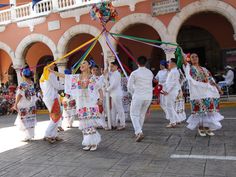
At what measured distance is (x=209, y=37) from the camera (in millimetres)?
16359

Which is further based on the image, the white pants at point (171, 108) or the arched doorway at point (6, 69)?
the arched doorway at point (6, 69)

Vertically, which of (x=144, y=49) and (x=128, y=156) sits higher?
(x=144, y=49)

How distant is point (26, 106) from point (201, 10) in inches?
327

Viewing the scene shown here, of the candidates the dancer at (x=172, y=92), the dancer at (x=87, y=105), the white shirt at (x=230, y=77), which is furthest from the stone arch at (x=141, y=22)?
the dancer at (x=87, y=105)

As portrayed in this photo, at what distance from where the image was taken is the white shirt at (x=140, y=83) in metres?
6.64

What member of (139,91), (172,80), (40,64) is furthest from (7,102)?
(139,91)

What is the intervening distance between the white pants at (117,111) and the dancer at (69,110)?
4.24ft

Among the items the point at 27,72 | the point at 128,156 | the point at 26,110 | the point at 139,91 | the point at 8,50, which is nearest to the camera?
the point at 128,156

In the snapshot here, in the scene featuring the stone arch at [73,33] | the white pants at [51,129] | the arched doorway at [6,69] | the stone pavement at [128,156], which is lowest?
the stone pavement at [128,156]

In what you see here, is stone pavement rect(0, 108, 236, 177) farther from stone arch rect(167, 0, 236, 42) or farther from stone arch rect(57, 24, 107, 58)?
stone arch rect(57, 24, 107, 58)

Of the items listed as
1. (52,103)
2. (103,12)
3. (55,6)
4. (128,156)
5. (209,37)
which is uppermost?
(55,6)

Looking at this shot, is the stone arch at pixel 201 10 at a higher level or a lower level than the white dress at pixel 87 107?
higher

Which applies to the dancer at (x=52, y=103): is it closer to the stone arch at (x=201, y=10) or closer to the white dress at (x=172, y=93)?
the white dress at (x=172, y=93)

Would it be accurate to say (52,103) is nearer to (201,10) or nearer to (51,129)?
(51,129)
